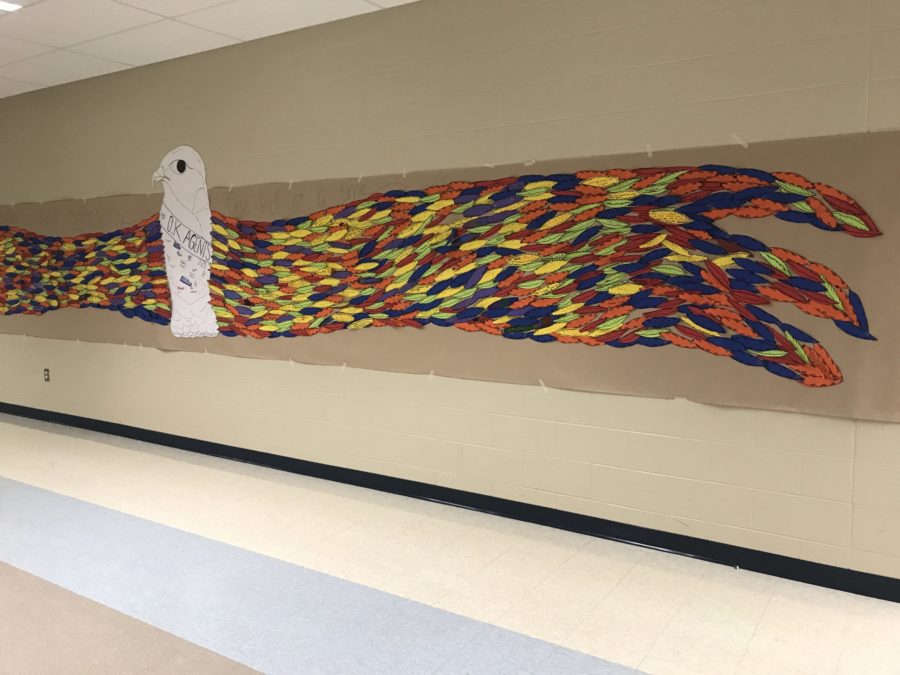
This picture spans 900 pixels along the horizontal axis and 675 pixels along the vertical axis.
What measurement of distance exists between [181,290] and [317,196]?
140 cm

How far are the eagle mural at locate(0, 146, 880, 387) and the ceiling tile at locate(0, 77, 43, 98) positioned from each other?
5.22 ft

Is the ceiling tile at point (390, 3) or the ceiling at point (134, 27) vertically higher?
the ceiling at point (134, 27)

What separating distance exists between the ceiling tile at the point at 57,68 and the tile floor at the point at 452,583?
110 inches

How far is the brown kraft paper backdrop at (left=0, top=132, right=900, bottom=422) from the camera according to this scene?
2820 mm

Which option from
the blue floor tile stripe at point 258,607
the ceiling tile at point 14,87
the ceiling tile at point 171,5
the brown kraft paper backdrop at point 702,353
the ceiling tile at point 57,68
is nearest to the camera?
the blue floor tile stripe at point 258,607

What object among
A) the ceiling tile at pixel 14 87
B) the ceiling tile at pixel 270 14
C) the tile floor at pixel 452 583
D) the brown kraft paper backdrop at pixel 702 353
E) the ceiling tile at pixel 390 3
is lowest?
the tile floor at pixel 452 583

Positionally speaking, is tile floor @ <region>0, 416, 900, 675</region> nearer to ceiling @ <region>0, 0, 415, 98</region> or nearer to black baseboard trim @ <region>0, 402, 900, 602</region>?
black baseboard trim @ <region>0, 402, 900, 602</region>

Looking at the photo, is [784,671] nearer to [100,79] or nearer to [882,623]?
[882,623]

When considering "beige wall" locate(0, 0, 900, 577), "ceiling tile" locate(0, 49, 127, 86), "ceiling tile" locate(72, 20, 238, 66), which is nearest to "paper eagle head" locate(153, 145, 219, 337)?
"beige wall" locate(0, 0, 900, 577)

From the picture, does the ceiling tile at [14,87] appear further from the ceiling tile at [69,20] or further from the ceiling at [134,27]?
the ceiling tile at [69,20]

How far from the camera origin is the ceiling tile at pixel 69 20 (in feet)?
12.8

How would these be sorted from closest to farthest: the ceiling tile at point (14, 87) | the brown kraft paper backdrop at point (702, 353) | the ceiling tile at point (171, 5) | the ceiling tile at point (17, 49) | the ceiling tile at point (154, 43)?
the brown kraft paper backdrop at point (702, 353)
the ceiling tile at point (171, 5)
the ceiling tile at point (154, 43)
the ceiling tile at point (17, 49)
the ceiling tile at point (14, 87)

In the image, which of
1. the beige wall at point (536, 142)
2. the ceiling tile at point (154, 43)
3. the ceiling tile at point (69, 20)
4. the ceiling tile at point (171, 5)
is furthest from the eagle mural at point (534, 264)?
the ceiling tile at point (171, 5)

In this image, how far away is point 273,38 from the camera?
14.6 ft
